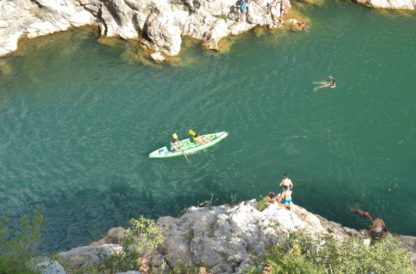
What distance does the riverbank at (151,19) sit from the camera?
32688mm

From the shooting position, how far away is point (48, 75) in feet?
102

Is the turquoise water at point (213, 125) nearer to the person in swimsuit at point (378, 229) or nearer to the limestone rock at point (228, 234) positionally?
the person in swimsuit at point (378, 229)

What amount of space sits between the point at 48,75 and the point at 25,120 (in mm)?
5497

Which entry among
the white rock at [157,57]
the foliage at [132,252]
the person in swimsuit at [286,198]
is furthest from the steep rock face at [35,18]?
the person in swimsuit at [286,198]

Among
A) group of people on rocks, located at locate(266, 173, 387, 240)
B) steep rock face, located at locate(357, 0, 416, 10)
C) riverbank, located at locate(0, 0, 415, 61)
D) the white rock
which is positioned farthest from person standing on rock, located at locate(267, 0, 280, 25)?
group of people on rocks, located at locate(266, 173, 387, 240)

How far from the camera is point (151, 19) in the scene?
32844 millimetres

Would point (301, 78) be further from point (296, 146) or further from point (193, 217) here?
point (193, 217)

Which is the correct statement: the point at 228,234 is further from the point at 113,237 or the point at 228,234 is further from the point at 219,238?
the point at 113,237

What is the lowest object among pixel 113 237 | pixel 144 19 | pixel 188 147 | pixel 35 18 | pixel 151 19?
pixel 113 237

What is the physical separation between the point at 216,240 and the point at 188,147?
9.93 metres

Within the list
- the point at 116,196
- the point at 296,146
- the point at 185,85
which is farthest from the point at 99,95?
the point at 296,146

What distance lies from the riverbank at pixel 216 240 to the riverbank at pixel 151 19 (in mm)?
18769

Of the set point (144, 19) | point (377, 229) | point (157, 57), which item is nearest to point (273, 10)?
point (144, 19)

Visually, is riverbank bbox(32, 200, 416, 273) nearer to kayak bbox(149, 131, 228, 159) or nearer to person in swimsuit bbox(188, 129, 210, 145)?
kayak bbox(149, 131, 228, 159)
